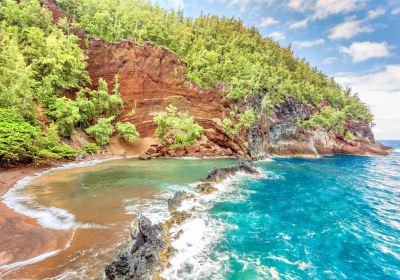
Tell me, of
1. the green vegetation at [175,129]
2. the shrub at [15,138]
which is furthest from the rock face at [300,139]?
the shrub at [15,138]

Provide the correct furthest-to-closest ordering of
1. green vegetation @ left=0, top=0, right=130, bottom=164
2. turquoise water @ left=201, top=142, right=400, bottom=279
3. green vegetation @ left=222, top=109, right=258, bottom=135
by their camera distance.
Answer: green vegetation @ left=222, top=109, right=258, bottom=135 < green vegetation @ left=0, top=0, right=130, bottom=164 < turquoise water @ left=201, top=142, right=400, bottom=279

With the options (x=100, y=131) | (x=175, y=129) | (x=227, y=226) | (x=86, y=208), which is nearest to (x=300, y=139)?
(x=175, y=129)

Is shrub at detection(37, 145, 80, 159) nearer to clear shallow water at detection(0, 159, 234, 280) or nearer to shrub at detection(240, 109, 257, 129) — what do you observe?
clear shallow water at detection(0, 159, 234, 280)

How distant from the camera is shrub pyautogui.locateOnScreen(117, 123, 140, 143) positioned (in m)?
39.9

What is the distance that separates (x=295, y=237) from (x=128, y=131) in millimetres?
32486

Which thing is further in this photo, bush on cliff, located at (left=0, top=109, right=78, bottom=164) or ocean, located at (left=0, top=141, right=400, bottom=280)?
bush on cliff, located at (left=0, top=109, right=78, bottom=164)

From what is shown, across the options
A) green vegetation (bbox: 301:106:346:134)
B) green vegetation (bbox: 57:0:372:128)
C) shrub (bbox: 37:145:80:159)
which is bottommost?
shrub (bbox: 37:145:80:159)

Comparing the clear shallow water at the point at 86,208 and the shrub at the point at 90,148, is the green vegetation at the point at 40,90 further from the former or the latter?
the clear shallow water at the point at 86,208

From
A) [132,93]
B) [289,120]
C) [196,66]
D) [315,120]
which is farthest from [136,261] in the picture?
[315,120]

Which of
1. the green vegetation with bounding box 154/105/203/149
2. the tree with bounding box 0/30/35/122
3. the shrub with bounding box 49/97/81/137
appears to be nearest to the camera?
the tree with bounding box 0/30/35/122

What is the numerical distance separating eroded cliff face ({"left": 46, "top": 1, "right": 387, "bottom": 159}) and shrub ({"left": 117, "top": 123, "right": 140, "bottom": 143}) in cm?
178

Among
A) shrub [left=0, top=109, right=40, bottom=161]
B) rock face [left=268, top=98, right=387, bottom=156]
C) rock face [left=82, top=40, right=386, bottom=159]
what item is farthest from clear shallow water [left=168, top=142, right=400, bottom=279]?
rock face [left=268, top=98, right=387, bottom=156]

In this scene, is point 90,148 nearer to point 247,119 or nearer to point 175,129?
point 175,129

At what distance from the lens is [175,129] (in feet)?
145
